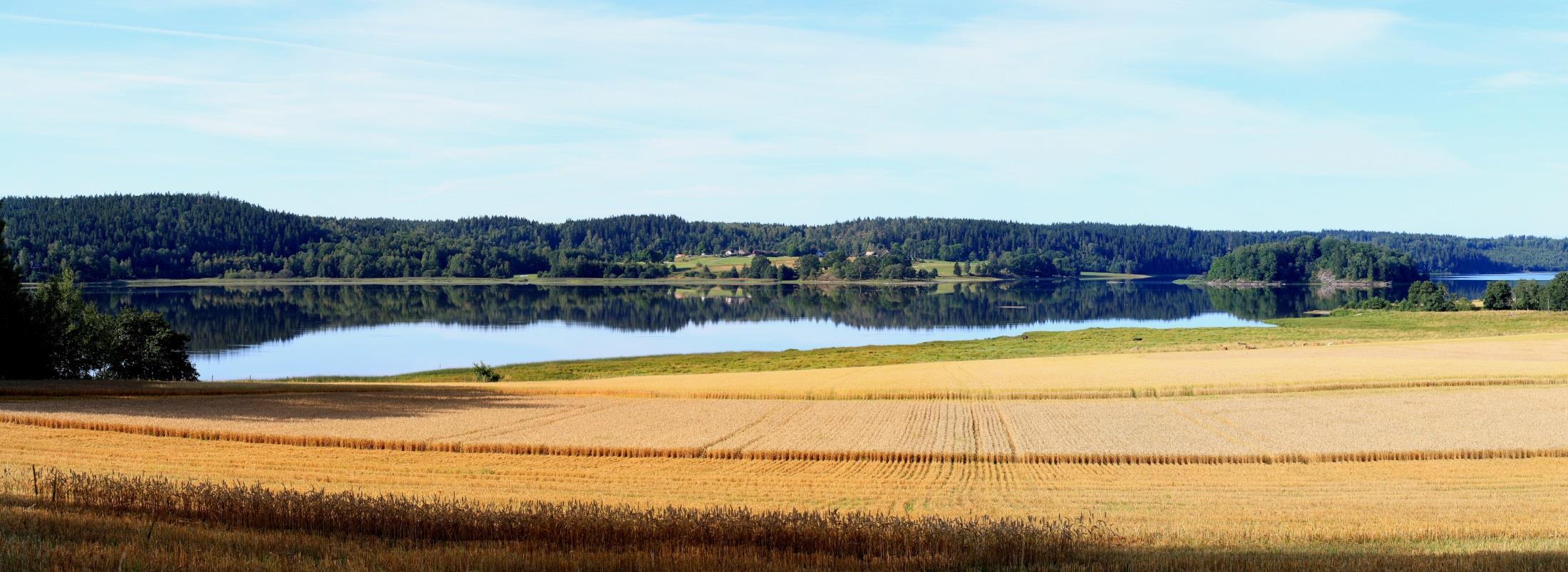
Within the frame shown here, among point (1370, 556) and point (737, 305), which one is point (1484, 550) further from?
point (737, 305)

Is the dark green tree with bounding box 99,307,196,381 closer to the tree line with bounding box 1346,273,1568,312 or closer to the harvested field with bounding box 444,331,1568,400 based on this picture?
the harvested field with bounding box 444,331,1568,400

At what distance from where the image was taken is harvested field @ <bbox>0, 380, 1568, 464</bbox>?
83.3ft

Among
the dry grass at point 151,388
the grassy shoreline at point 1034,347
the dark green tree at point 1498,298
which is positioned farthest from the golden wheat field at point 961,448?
the dark green tree at point 1498,298

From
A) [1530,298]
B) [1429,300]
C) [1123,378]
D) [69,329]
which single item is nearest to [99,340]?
[69,329]

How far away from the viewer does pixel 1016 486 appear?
2136cm

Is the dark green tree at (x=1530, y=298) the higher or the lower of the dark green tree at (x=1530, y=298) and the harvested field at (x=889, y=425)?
the higher

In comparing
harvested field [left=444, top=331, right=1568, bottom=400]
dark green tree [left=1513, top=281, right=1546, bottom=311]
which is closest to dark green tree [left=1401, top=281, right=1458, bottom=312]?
dark green tree [left=1513, top=281, right=1546, bottom=311]

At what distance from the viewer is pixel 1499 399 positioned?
113 feet

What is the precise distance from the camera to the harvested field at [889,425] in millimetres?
25375

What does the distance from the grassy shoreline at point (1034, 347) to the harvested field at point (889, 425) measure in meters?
21.2

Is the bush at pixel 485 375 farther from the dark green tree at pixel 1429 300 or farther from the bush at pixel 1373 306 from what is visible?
the bush at pixel 1373 306

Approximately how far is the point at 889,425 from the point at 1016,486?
932cm

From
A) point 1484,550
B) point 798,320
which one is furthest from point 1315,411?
point 798,320

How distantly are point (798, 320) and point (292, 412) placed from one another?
281 ft
